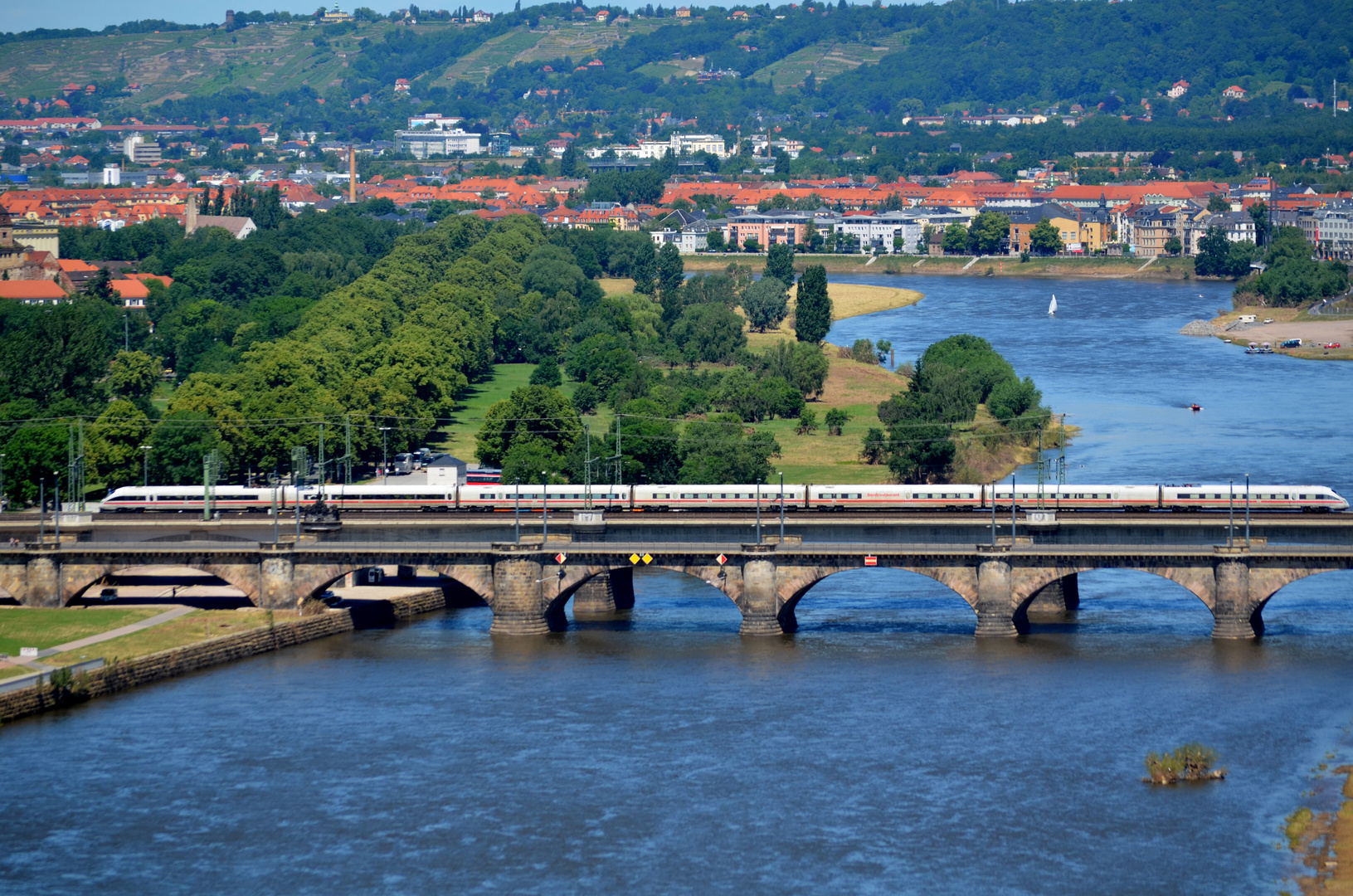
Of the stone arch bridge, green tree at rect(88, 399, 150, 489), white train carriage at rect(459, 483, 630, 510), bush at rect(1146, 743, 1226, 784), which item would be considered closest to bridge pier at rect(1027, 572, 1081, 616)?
the stone arch bridge

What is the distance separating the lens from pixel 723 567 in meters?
75.1

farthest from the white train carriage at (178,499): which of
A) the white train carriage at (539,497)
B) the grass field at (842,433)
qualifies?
the grass field at (842,433)

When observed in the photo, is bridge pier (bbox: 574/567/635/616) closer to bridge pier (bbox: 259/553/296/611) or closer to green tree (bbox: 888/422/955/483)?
bridge pier (bbox: 259/553/296/611)

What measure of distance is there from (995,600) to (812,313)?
8427 centimetres

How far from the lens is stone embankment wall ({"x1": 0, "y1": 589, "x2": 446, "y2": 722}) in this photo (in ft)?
219

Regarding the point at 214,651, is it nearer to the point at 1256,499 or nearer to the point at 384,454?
the point at 384,454

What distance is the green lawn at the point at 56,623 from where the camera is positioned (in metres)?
73.2

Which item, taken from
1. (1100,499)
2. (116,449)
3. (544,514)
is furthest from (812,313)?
(544,514)

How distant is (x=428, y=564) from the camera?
7706cm

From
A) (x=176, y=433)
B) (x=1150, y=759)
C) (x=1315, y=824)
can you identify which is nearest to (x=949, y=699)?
(x=1150, y=759)

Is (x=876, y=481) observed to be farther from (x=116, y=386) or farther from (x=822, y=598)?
(x=116, y=386)

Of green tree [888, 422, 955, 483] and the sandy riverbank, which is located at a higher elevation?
the sandy riverbank

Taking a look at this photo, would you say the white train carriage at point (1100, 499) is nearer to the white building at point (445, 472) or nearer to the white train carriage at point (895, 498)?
the white train carriage at point (895, 498)

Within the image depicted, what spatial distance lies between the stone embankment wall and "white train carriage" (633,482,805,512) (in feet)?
34.1
